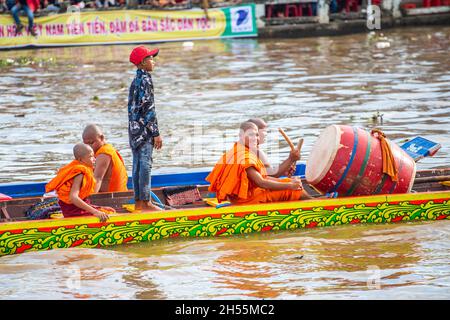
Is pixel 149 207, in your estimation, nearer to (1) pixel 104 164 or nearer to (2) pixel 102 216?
(1) pixel 104 164

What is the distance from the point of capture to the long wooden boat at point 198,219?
9219mm

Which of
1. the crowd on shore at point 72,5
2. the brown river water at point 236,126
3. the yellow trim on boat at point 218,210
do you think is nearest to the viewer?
the brown river water at point 236,126

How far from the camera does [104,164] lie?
10.3 m

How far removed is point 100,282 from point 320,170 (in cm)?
267

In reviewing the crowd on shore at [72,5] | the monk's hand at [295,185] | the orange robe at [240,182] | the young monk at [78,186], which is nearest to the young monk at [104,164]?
the young monk at [78,186]

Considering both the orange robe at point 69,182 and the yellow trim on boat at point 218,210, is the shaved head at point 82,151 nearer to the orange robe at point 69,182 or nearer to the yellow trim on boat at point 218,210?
the orange robe at point 69,182

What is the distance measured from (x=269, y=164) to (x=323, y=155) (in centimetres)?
70

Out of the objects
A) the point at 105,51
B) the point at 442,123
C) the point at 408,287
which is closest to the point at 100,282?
the point at 408,287

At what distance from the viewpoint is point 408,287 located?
26.8 ft

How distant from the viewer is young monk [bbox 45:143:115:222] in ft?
30.8

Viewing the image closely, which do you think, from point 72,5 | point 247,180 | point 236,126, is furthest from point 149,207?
point 72,5

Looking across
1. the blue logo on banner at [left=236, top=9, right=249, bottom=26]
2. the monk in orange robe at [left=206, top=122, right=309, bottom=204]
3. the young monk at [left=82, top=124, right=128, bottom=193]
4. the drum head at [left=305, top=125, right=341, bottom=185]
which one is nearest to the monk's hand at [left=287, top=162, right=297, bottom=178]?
the drum head at [left=305, top=125, right=341, bottom=185]

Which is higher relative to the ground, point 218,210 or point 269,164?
point 269,164

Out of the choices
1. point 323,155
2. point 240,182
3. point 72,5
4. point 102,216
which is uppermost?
point 72,5
